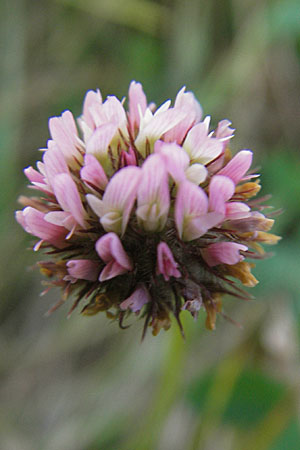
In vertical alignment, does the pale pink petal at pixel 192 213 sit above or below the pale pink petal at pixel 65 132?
below

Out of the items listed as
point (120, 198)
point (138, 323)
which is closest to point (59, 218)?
point (120, 198)

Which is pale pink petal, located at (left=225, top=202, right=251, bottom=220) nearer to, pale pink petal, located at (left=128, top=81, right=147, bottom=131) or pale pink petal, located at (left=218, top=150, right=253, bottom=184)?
pale pink petal, located at (left=218, top=150, right=253, bottom=184)

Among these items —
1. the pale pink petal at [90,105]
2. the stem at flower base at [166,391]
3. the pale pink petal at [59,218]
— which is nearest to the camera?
the pale pink petal at [59,218]

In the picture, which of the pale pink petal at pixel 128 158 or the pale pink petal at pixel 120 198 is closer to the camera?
the pale pink petal at pixel 120 198

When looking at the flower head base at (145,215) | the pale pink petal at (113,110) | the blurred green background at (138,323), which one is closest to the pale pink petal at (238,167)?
the flower head base at (145,215)

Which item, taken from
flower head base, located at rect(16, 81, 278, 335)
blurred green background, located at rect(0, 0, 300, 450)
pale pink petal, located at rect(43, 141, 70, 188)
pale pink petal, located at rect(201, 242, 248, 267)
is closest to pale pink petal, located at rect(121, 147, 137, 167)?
flower head base, located at rect(16, 81, 278, 335)

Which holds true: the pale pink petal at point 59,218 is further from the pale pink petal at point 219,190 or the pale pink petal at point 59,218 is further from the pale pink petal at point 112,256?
the pale pink petal at point 219,190
